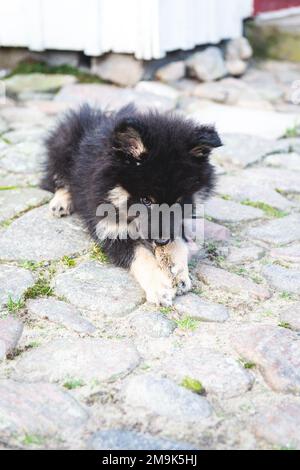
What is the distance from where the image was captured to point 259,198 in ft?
14.2

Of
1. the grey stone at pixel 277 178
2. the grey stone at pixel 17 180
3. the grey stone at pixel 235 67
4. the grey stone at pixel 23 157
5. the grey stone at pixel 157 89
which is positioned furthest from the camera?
the grey stone at pixel 235 67

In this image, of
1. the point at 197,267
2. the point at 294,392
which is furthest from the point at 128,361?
the point at 197,267

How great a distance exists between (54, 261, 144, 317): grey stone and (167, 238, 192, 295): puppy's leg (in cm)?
19

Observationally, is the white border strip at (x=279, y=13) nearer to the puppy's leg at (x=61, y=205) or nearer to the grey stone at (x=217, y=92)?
the grey stone at (x=217, y=92)

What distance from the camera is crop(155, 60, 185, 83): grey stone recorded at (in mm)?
6898

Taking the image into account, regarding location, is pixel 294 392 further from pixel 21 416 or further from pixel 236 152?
pixel 236 152

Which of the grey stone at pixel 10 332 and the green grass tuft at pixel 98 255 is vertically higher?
the grey stone at pixel 10 332

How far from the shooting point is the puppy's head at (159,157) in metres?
2.97

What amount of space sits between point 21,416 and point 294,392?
96 cm

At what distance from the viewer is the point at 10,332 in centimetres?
271

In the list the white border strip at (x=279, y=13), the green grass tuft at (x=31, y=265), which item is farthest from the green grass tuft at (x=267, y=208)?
the white border strip at (x=279, y=13)

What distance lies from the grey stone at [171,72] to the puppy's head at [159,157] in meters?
3.90

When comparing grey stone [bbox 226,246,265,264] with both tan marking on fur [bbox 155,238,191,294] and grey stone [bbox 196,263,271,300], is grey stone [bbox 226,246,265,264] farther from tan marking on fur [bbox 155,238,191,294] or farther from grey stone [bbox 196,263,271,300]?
tan marking on fur [bbox 155,238,191,294]

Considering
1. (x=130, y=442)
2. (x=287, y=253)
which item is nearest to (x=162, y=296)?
(x=287, y=253)
